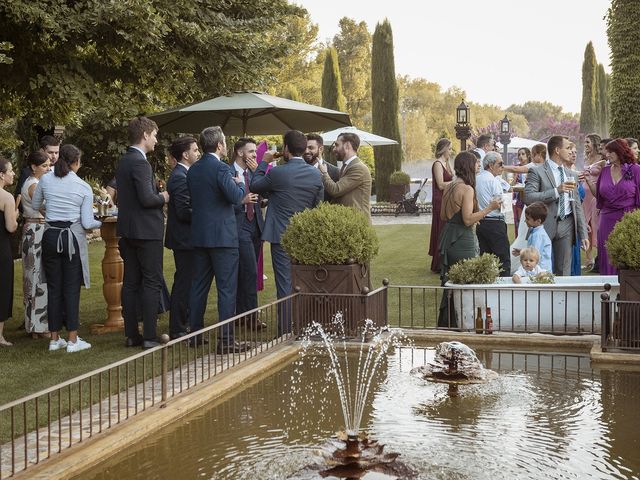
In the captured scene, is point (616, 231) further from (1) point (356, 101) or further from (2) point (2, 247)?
(1) point (356, 101)

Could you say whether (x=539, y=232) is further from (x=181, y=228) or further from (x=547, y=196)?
(x=181, y=228)

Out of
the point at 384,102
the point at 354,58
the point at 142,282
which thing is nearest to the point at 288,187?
the point at 142,282

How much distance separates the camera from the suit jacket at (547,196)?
10953 millimetres

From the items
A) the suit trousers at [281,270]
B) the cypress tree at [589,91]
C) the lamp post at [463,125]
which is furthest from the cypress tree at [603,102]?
the suit trousers at [281,270]

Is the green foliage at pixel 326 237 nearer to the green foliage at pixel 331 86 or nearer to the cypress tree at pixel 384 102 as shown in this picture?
the cypress tree at pixel 384 102

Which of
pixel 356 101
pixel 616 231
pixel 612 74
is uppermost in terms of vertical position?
pixel 356 101

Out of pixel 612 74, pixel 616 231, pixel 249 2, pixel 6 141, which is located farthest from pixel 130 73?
pixel 612 74

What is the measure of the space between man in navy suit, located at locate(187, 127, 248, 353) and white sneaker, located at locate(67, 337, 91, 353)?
102 cm

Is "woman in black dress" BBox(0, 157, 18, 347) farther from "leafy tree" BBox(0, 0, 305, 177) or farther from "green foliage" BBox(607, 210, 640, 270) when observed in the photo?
"green foliage" BBox(607, 210, 640, 270)

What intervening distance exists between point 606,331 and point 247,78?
8.46m

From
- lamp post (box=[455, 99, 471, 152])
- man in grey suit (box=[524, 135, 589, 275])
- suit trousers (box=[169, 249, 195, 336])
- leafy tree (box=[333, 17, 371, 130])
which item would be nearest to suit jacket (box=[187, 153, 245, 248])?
suit trousers (box=[169, 249, 195, 336])

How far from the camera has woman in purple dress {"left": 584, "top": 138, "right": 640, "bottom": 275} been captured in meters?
10.4

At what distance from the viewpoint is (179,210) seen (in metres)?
8.88

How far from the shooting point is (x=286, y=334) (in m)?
8.69
